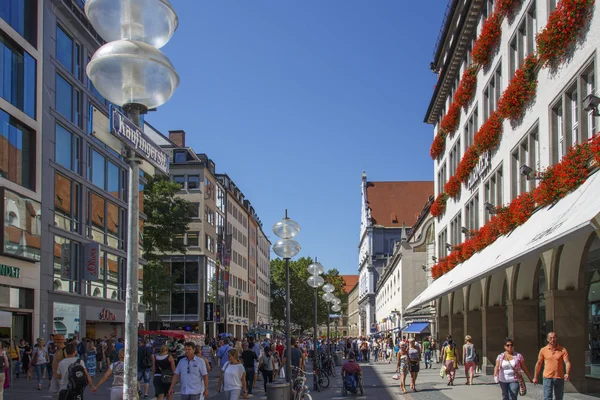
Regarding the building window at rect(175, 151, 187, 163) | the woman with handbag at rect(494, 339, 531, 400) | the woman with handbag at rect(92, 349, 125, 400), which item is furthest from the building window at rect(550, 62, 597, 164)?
the building window at rect(175, 151, 187, 163)

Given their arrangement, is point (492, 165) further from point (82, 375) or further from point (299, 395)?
point (82, 375)

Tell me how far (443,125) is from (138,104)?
32885 mm

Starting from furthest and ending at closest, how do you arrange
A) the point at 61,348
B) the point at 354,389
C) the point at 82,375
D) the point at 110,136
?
the point at 354,389, the point at 61,348, the point at 82,375, the point at 110,136

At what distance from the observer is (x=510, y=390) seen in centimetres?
1442

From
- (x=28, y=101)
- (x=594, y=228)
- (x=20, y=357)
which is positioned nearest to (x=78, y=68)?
(x=28, y=101)

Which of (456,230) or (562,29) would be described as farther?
(456,230)

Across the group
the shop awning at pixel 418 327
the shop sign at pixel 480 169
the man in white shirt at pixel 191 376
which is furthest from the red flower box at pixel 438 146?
the man in white shirt at pixel 191 376

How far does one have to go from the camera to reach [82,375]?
12227 mm

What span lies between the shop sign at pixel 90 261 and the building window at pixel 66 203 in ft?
3.58

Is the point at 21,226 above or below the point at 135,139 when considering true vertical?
above

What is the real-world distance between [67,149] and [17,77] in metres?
6.05

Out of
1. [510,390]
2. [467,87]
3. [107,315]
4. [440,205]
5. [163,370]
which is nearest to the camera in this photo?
[510,390]

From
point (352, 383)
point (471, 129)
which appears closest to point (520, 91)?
point (352, 383)

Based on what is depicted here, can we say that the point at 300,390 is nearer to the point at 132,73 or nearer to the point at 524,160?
the point at 524,160
